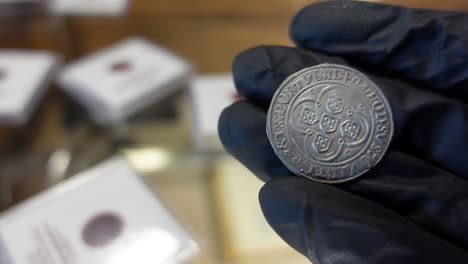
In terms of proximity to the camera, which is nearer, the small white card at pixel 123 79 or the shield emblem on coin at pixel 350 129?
the shield emblem on coin at pixel 350 129

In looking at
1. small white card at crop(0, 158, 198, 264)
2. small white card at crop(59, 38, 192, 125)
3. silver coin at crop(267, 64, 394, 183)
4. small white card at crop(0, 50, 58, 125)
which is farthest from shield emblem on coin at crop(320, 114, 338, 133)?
small white card at crop(0, 50, 58, 125)

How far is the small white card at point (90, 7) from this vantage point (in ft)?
3.84

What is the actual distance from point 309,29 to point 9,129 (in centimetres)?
81

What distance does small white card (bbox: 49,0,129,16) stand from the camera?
1170 mm

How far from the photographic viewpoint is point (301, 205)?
51 centimetres

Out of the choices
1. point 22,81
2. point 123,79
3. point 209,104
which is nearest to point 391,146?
point 209,104

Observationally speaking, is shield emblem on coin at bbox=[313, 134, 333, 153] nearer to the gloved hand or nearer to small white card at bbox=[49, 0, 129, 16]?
the gloved hand

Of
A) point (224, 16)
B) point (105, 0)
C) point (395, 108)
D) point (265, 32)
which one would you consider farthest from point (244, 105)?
point (105, 0)

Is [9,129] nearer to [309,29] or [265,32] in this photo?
[265,32]

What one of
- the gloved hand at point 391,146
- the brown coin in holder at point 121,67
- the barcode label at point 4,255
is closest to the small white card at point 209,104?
the brown coin in holder at point 121,67

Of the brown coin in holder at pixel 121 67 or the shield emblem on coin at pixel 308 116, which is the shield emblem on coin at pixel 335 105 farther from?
the brown coin in holder at pixel 121 67

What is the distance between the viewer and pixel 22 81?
1044 mm

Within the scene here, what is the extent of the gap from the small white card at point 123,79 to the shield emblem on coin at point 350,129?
1.92 feet

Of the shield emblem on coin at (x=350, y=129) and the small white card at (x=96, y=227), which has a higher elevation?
the shield emblem on coin at (x=350, y=129)
